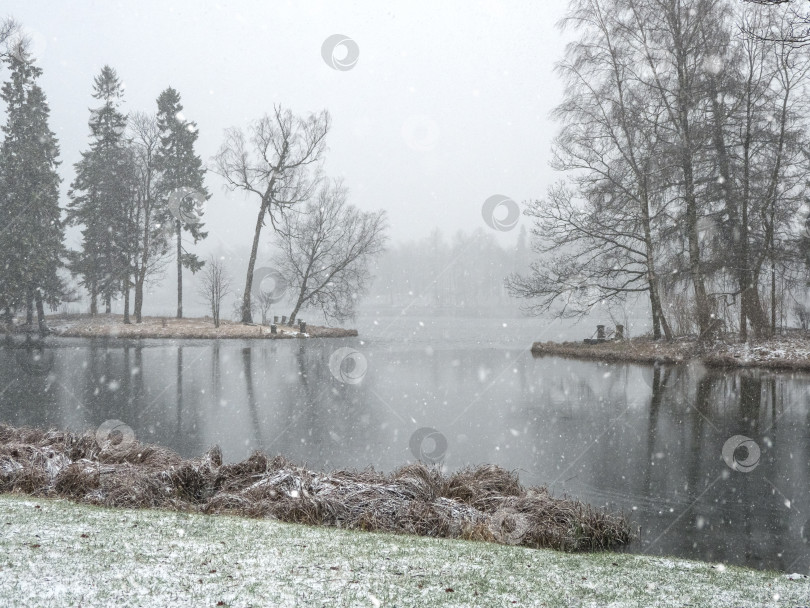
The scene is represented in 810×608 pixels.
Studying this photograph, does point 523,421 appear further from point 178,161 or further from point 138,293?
point 178,161

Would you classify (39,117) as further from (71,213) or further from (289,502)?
(289,502)

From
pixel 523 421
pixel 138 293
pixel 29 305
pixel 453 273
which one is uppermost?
pixel 453 273

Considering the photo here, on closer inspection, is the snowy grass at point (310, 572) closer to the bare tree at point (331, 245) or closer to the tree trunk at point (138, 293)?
the bare tree at point (331, 245)

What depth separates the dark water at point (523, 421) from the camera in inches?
258

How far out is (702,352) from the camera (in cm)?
1897

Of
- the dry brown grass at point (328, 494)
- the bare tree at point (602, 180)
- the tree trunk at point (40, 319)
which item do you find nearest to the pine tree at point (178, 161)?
the tree trunk at point (40, 319)

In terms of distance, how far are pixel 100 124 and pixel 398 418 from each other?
114ft

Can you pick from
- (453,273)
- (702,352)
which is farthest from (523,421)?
(453,273)

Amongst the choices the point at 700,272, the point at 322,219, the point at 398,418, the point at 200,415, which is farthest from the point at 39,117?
the point at 700,272

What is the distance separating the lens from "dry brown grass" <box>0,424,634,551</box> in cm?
564

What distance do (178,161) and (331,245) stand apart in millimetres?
11363

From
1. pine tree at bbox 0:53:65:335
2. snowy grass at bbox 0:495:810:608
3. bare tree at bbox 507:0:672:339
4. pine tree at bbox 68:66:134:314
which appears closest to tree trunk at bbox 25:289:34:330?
pine tree at bbox 0:53:65:335

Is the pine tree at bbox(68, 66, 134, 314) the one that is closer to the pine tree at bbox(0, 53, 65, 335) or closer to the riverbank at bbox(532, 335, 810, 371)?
the pine tree at bbox(0, 53, 65, 335)

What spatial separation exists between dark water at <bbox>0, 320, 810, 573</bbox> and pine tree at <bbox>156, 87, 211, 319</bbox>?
58.7ft
